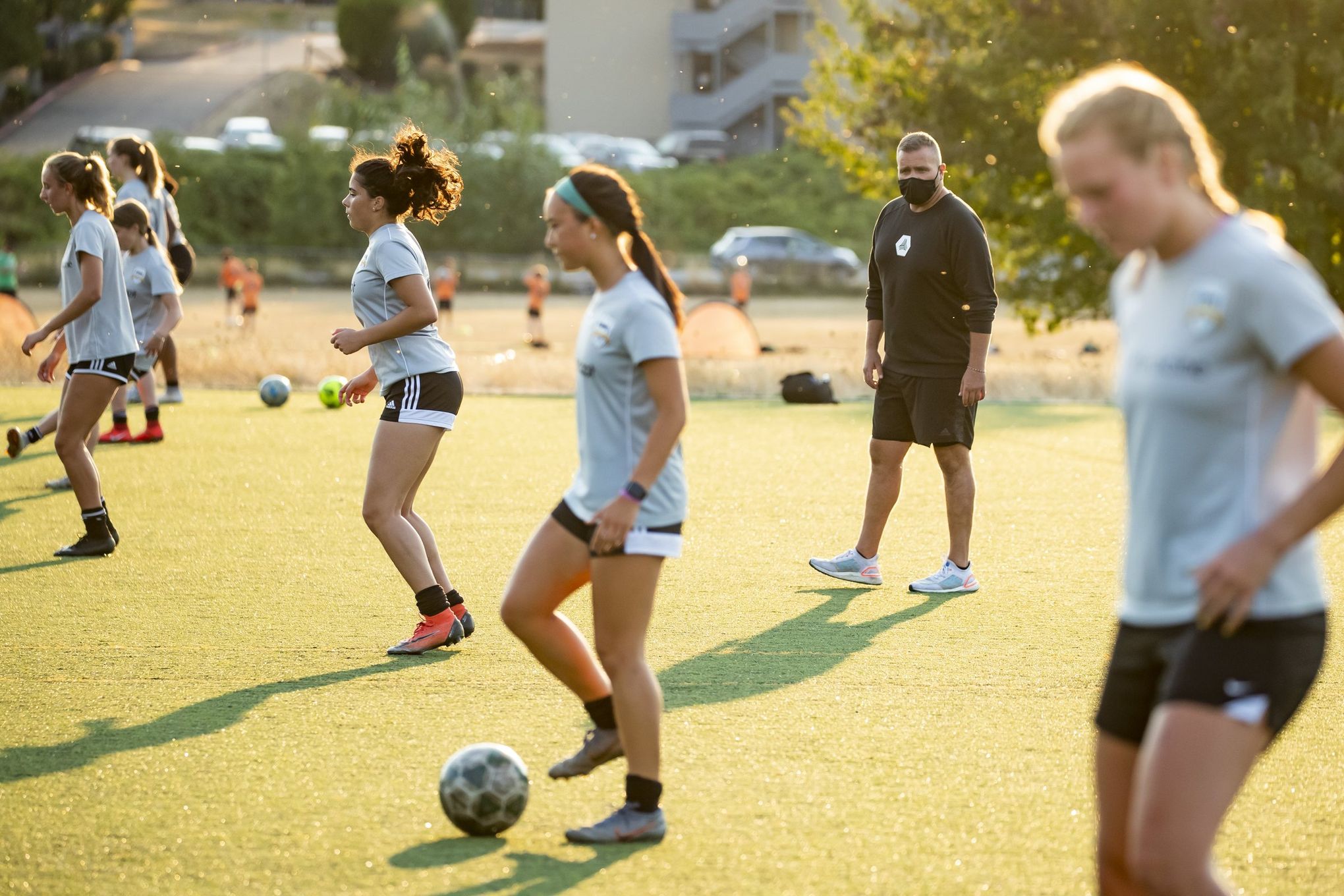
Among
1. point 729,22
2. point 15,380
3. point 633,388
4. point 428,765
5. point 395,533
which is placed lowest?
point 15,380

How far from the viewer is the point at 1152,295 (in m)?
2.86

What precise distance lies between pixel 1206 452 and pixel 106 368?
728cm

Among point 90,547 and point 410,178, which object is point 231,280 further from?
point 410,178

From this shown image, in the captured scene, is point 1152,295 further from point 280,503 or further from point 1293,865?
point 280,503

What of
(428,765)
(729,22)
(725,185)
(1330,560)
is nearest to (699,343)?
(1330,560)

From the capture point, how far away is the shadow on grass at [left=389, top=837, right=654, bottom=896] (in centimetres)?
401

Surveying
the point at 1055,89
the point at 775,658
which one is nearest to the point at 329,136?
the point at 1055,89

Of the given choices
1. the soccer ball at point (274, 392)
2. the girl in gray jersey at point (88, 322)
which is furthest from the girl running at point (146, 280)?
the soccer ball at point (274, 392)

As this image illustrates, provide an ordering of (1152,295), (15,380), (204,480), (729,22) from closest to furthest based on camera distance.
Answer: (1152,295)
(204,480)
(15,380)
(729,22)

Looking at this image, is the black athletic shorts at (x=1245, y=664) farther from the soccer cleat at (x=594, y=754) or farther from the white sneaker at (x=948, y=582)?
the white sneaker at (x=948, y=582)

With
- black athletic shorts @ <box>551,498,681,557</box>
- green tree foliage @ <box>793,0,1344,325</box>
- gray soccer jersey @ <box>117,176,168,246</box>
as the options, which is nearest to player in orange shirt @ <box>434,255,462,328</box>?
green tree foliage @ <box>793,0,1344,325</box>

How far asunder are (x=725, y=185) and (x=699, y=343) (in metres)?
31.3

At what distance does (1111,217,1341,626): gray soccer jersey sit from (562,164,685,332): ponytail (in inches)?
59.5

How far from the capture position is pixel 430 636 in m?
6.70
